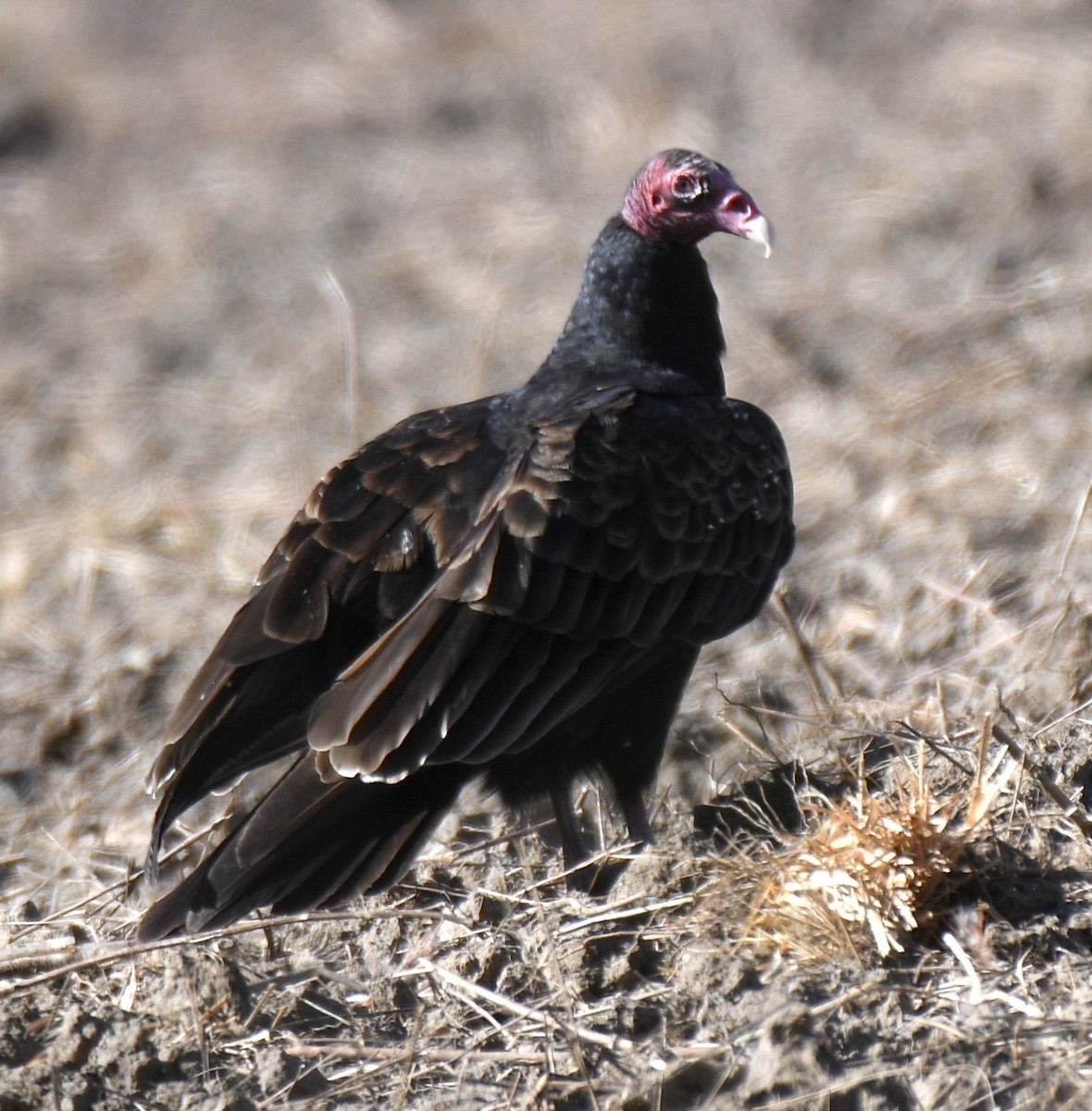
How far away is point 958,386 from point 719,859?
3428 mm

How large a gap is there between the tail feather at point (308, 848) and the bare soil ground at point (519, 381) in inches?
4.1

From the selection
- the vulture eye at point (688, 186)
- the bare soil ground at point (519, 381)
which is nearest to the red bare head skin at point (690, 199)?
the vulture eye at point (688, 186)

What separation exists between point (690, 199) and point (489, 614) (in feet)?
4.21

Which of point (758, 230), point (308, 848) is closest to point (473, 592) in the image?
point (308, 848)

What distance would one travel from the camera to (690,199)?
414 centimetres

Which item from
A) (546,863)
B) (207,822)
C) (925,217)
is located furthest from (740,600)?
(925,217)

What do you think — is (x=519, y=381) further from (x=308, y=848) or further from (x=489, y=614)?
(x=308, y=848)

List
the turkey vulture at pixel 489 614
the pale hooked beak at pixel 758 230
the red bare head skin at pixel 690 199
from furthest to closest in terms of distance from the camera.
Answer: the red bare head skin at pixel 690 199
the pale hooked beak at pixel 758 230
the turkey vulture at pixel 489 614

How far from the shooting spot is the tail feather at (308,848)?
318cm

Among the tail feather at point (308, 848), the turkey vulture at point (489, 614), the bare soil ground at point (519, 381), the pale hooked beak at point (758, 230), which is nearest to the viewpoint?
the bare soil ground at point (519, 381)

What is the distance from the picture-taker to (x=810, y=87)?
8.52m

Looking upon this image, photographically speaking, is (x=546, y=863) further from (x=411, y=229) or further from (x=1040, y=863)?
(x=411, y=229)

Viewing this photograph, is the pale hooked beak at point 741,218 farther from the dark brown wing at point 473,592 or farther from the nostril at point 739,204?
the dark brown wing at point 473,592

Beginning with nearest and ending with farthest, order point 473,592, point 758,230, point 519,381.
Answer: point 473,592, point 758,230, point 519,381
